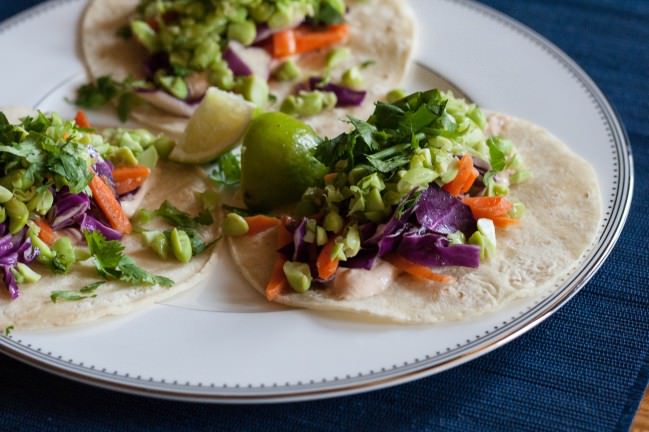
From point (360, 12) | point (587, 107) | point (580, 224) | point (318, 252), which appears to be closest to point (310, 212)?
point (318, 252)

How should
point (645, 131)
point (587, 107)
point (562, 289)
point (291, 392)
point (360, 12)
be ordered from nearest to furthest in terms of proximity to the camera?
point (291, 392), point (562, 289), point (587, 107), point (645, 131), point (360, 12)

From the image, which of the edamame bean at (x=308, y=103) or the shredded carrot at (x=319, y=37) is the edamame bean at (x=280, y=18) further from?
the edamame bean at (x=308, y=103)

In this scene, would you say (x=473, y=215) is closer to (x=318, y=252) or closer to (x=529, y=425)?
(x=318, y=252)

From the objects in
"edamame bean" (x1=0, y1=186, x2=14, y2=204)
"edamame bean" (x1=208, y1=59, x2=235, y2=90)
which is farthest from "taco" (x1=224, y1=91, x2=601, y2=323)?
"edamame bean" (x1=208, y1=59, x2=235, y2=90)

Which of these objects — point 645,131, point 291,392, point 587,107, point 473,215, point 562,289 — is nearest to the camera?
point 291,392

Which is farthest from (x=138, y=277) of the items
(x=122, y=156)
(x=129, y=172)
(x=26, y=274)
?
(x=122, y=156)

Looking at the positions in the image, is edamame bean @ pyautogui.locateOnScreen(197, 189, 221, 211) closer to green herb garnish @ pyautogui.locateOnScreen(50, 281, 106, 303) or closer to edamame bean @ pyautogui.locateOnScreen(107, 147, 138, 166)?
edamame bean @ pyautogui.locateOnScreen(107, 147, 138, 166)

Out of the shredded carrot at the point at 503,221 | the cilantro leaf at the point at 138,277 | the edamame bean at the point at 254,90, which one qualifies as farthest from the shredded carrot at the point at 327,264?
the edamame bean at the point at 254,90
